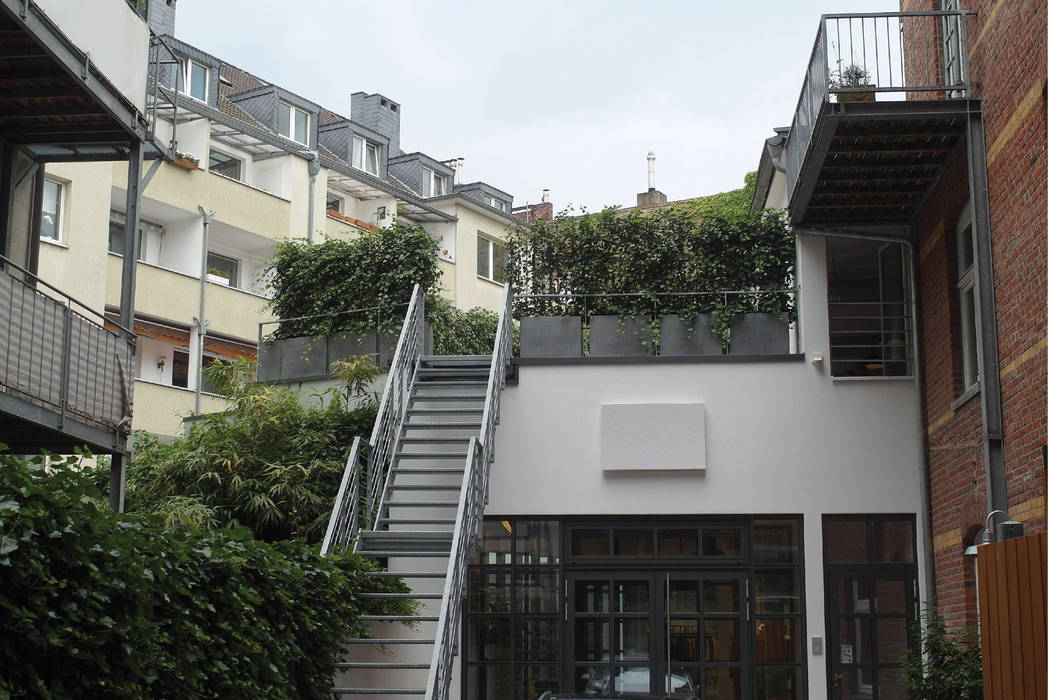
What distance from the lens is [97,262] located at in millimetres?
23453

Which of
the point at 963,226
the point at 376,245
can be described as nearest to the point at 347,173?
the point at 376,245

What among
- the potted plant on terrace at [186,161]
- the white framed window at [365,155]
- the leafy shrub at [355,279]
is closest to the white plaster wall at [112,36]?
the leafy shrub at [355,279]

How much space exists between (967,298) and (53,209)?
652 inches

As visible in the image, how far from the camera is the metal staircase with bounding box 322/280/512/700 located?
36.4 ft

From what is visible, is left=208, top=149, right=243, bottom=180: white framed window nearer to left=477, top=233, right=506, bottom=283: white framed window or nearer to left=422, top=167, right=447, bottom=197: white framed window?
left=477, top=233, right=506, bottom=283: white framed window

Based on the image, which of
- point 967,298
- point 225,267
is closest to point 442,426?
point 967,298

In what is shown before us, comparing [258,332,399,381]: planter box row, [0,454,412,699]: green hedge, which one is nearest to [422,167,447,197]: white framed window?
[258,332,399,381]: planter box row

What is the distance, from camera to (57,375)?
33.4 feet

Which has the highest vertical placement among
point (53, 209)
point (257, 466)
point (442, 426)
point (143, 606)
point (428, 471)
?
point (53, 209)

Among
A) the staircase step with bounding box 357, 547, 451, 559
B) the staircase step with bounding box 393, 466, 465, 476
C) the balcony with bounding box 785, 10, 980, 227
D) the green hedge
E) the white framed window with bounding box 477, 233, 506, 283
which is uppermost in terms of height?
the white framed window with bounding box 477, 233, 506, 283

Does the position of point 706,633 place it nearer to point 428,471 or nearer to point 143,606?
point 428,471

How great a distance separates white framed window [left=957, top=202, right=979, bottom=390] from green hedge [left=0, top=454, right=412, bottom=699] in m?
6.43

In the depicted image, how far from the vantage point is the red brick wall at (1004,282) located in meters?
9.70

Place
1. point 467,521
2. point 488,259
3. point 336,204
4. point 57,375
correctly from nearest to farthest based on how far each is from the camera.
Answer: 1. point 57,375
2. point 467,521
3. point 336,204
4. point 488,259
